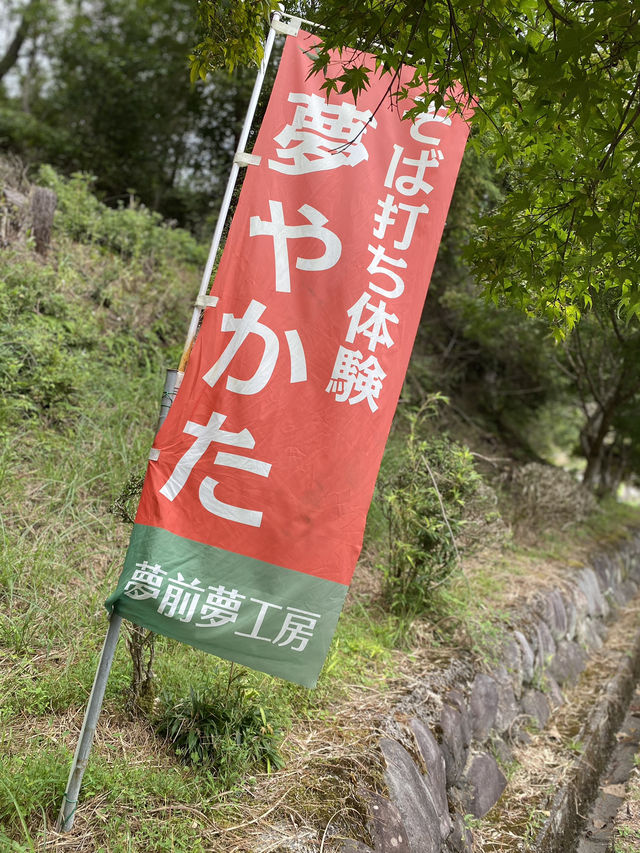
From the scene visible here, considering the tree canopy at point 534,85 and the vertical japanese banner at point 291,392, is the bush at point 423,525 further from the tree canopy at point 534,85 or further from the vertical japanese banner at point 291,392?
the vertical japanese banner at point 291,392

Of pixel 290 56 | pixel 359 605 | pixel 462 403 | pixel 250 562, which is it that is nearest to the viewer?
pixel 250 562

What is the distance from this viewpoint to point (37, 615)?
3043 mm

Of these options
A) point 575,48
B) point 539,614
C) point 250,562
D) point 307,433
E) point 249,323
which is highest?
point 575,48

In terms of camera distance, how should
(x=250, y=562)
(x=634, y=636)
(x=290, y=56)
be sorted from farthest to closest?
1. (x=634, y=636)
2. (x=290, y=56)
3. (x=250, y=562)

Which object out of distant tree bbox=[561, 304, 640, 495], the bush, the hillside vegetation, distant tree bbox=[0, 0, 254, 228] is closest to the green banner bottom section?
the hillside vegetation

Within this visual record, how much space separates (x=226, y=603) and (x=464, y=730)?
2.45 m

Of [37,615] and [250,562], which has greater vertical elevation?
[250,562]

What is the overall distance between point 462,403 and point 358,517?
33.0 ft

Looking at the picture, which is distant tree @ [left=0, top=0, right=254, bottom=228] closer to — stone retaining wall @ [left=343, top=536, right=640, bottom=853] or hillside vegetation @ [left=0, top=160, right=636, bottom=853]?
hillside vegetation @ [left=0, top=160, right=636, bottom=853]

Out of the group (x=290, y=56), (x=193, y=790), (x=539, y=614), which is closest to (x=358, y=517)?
(x=193, y=790)

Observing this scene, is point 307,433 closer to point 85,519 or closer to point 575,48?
point 575,48

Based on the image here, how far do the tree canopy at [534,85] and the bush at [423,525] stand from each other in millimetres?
1733

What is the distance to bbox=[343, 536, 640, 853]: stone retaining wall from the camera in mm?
2889

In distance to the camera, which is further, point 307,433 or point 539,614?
point 539,614
